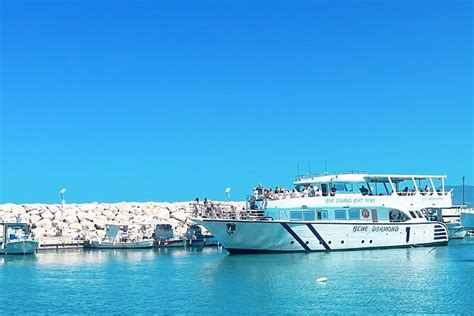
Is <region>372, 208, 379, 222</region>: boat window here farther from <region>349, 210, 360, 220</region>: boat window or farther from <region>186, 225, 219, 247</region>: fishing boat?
<region>186, 225, 219, 247</region>: fishing boat

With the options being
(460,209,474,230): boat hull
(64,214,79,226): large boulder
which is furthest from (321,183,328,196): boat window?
(460,209,474,230): boat hull

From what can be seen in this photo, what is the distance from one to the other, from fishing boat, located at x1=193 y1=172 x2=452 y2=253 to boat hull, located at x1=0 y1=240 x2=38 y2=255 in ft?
48.2

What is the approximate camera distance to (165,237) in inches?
2463

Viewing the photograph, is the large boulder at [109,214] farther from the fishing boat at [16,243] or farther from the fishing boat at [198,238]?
the fishing boat at [16,243]

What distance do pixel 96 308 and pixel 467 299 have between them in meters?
13.6

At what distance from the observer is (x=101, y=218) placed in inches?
2672

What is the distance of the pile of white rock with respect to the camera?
64250 millimetres

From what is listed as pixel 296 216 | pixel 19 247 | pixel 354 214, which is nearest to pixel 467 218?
pixel 354 214

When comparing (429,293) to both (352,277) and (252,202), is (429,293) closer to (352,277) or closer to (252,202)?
(352,277)

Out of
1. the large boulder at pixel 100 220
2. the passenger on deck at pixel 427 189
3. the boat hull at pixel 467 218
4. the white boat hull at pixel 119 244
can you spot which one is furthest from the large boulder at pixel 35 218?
the boat hull at pixel 467 218

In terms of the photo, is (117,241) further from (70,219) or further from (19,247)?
(70,219)

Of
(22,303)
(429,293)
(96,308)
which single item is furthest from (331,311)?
(22,303)

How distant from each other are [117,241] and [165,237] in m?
4.89

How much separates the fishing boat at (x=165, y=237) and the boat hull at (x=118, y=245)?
2087 mm
